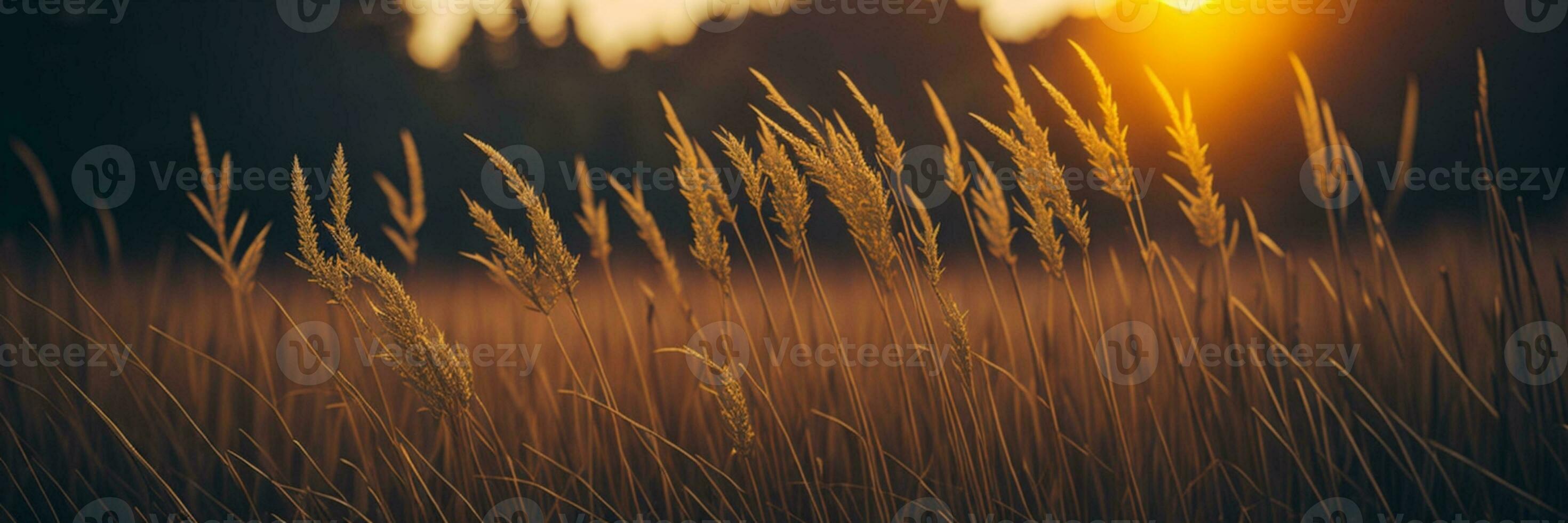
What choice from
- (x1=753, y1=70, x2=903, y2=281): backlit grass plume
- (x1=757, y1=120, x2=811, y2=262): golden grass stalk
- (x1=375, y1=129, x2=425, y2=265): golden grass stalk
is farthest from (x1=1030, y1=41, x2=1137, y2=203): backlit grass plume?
(x1=375, y1=129, x2=425, y2=265): golden grass stalk

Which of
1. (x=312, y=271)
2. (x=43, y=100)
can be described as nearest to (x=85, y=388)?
(x=312, y=271)

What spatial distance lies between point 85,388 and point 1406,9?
31.4 feet

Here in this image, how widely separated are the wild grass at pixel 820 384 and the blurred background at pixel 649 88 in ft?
13.7

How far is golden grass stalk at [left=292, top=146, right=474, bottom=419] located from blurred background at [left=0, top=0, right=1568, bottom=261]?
5.10 meters

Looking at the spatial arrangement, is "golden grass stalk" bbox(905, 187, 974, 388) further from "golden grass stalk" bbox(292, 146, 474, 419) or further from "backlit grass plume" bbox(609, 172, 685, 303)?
"golden grass stalk" bbox(292, 146, 474, 419)

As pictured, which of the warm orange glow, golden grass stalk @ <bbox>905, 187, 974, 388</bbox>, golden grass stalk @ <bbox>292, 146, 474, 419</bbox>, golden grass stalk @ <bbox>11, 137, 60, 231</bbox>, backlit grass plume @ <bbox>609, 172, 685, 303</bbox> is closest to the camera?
golden grass stalk @ <bbox>292, 146, 474, 419</bbox>

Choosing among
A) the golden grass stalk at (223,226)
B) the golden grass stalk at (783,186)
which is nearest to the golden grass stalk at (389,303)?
the golden grass stalk at (223,226)

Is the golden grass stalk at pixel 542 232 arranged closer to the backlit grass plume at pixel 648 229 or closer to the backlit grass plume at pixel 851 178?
the backlit grass plume at pixel 648 229

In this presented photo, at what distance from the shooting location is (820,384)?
1.88 meters

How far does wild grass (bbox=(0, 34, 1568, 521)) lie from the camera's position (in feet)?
4.34

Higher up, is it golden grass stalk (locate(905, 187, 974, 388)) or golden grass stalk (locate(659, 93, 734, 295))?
golden grass stalk (locate(659, 93, 734, 295))

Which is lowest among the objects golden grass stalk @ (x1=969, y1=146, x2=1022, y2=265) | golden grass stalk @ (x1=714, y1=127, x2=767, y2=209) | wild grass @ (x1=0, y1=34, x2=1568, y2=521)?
wild grass @ (x1=0, y1=34, x2=1568, y2=521)

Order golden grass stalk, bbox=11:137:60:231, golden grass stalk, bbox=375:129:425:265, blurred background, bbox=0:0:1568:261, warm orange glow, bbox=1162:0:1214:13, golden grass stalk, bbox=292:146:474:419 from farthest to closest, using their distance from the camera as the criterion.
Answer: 1. blurred background, bbox=0:0:1568:261
2. warm orange glow, bbox=1162:0:1214:13
3. golden grass stalk, bbox=375:129:425:265
4. golden grass stalk, bbox=11:137:60:231
5. golden grass stalk, bbox=292:146:474:419

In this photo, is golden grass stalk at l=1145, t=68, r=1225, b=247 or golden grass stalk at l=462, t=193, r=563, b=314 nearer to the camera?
golden grass stalk at l=462, t=193, r=563, b=314
